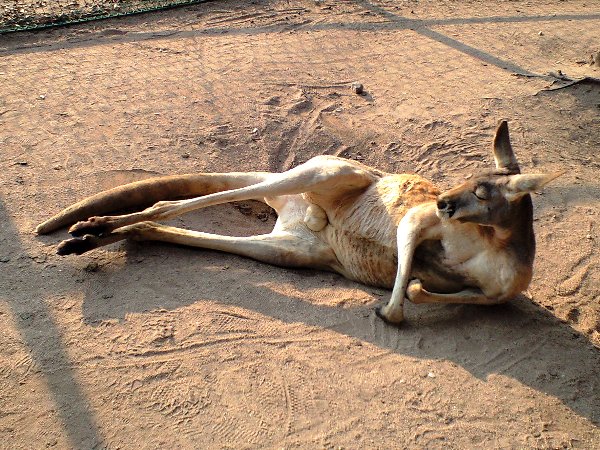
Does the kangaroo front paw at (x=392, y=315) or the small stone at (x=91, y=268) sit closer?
the kangaroo front paw at (x=392, y=315)

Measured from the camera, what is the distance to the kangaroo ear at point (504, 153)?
3193 millimetres

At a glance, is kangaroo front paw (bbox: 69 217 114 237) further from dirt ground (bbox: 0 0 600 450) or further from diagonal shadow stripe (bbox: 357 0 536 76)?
diagonal shadow stripe (bbox: 357 0 536 76)

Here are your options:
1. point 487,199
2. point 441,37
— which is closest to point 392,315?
point 487,199

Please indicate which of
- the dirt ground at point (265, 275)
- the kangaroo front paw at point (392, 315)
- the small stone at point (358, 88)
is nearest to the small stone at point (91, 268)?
the dirt ground at point (265, 275)

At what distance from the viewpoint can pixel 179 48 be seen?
249 inches

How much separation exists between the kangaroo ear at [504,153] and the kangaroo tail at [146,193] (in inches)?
56.9

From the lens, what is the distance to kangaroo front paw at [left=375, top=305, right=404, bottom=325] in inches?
128

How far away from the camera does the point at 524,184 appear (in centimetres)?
286

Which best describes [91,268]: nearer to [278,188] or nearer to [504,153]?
[278,188]

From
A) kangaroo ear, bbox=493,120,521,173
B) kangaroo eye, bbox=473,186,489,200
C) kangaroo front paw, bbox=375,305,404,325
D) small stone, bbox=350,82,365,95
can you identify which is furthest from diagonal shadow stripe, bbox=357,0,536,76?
kangaroo front paw, bbox=375,305,404,325

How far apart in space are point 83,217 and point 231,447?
1.83 m

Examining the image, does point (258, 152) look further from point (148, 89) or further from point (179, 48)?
point (179, 48)

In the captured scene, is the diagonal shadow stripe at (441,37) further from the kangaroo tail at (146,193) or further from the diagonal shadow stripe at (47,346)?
the diagonal shadow stripe at (47,346)

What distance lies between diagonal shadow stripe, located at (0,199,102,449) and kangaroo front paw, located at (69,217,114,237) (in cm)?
26
